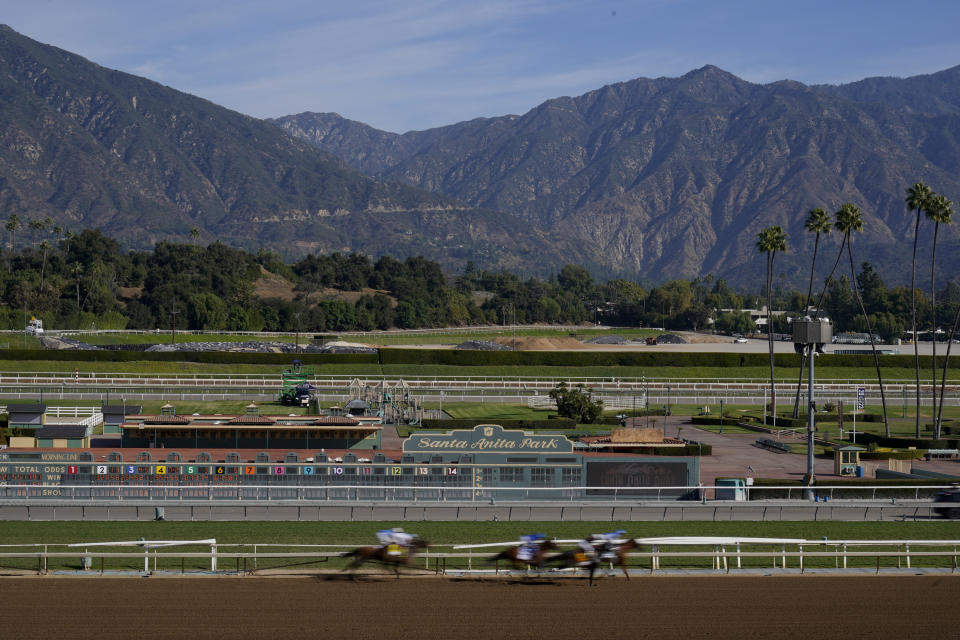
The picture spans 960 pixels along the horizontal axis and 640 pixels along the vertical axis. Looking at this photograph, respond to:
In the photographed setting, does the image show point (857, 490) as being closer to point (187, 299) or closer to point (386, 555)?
point (386, 555)

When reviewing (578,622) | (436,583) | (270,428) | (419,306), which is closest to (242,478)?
(270,428)

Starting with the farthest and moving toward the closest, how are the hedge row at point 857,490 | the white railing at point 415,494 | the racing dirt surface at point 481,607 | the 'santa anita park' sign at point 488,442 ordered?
the hedge row at point 857,490, the 'santa anita park' sign at point 488,442, the white railing at point 415,494, the racing dirt surface at point 481,607

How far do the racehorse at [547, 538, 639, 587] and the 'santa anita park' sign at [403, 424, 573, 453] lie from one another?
13531 mm

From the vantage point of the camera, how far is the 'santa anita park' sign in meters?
38.1

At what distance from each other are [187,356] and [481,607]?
74416 millimetres

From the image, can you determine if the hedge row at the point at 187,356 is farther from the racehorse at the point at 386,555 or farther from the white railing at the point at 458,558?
the racehorse at the point at 386,555

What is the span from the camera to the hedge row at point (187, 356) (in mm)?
88119

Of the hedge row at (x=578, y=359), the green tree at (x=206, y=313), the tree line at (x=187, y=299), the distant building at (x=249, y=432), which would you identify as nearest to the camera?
the distant building at (x=249, y=432)

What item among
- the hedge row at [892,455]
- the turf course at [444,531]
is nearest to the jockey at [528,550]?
the turf course at [444,531]

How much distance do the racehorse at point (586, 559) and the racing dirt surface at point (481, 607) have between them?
16.2 inches

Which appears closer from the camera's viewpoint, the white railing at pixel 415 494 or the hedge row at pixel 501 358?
the white railing at pixel 415 494

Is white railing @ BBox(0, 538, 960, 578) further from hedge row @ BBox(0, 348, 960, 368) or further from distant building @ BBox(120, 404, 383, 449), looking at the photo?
hedge row @ BBox(0, 348, 960, 368)

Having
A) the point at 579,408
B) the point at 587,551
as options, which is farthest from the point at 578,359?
the point at 587,551

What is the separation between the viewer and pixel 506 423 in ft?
204
